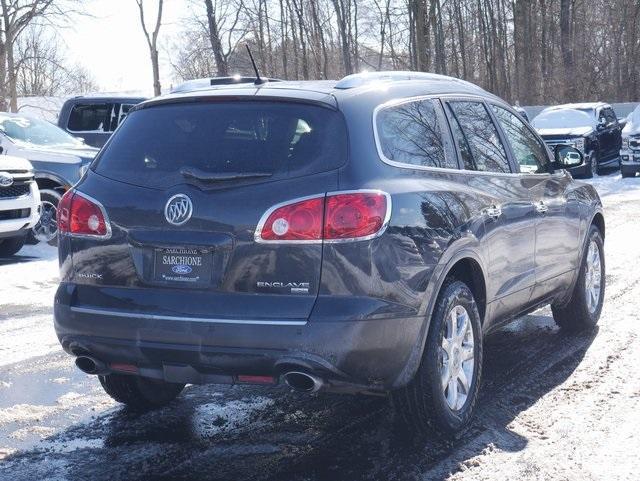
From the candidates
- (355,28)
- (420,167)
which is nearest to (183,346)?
(420,167)

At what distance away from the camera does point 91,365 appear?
4609 millimetres

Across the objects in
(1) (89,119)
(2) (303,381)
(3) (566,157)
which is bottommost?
(2) (303,381)

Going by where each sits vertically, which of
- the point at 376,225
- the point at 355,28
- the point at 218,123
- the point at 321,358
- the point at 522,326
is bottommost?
the point at 522,326

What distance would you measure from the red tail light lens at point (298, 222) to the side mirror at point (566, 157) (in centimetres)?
320

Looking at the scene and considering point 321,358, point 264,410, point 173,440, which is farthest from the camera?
point 264,410

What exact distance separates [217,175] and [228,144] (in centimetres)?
19

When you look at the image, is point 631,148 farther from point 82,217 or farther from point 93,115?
point 82,217

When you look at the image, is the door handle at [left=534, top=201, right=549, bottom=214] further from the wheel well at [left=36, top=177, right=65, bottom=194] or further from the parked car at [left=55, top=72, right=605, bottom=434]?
the wheel well at [left=36, top=177, right=65, bottom=194]

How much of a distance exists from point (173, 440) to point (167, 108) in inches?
65.6

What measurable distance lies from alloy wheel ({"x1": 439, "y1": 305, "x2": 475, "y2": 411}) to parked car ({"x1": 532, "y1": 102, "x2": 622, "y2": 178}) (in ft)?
58.9

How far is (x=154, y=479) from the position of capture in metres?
4.31

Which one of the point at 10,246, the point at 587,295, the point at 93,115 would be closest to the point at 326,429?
the point at 587,295

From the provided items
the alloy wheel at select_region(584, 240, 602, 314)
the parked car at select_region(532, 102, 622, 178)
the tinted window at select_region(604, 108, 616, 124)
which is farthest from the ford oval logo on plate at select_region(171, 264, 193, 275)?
the tinted window at select_region(604, 108, 616, 124)

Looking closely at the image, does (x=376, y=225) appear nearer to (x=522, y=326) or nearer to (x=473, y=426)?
(x=473, y=426)
